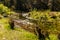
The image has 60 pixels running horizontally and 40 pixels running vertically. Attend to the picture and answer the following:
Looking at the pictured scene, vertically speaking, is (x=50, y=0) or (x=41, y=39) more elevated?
(x=41, y=39)

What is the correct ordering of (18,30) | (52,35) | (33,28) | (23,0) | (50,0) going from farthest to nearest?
(23,0), (50,0), (18,30), (33,28), (52,35)

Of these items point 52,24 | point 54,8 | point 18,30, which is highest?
point 52,24

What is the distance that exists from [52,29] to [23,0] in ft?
84.2

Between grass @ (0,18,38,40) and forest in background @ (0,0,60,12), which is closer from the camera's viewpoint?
grass @ (0,18,38,40)

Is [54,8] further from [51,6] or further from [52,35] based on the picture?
[52,35]

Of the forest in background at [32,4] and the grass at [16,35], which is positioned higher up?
the grass at [16,35]

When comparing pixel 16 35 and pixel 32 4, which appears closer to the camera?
pixel 16 35

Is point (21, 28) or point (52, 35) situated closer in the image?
point (52, 35)

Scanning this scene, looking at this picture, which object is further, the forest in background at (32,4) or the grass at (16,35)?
the forest in background at (32,4)

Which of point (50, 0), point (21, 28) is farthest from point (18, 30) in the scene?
point (50, 0)

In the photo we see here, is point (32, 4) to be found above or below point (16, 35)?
below

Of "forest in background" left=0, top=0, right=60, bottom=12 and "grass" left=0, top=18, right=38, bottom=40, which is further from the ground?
"grass" left=0, top=18, right=38, bottom=40

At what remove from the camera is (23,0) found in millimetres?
39844

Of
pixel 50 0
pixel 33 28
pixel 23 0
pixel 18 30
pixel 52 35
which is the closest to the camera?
pixel 52 35
